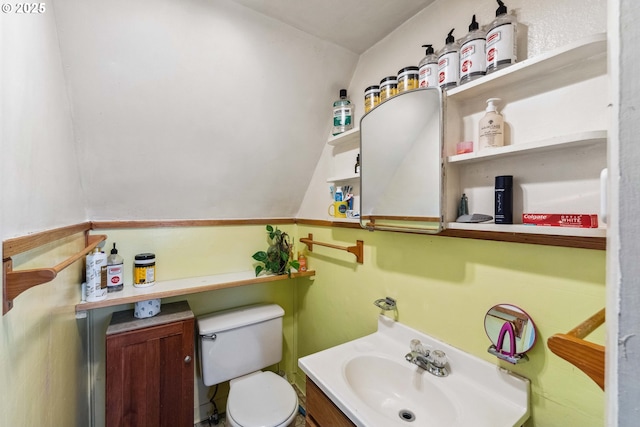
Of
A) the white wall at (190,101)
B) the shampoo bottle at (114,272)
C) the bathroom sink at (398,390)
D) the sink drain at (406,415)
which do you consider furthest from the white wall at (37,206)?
the sink drain at (406,415)

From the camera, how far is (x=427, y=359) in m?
1.00

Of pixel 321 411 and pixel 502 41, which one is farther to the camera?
pixel 321 411

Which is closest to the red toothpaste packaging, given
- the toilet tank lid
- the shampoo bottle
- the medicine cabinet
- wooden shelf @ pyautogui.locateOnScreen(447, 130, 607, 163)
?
the medicine cabinet

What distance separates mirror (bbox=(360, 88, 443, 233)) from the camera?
955 mm

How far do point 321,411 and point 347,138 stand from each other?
4.06 feet

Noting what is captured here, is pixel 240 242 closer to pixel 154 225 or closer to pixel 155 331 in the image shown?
pixel 154 225

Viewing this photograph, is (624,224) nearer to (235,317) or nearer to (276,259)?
(276,259)

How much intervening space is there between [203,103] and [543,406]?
1733 mm

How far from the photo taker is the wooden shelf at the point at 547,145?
2.03 feet

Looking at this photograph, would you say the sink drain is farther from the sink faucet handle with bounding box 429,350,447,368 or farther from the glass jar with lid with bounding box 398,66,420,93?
the glass jar with lid with bounding box 398,66,420,93

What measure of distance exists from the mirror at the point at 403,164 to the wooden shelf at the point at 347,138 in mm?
72

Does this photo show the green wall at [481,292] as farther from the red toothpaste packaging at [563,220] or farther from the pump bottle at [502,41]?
the pump bottle at [502,41]

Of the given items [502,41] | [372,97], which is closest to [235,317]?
[372,97]

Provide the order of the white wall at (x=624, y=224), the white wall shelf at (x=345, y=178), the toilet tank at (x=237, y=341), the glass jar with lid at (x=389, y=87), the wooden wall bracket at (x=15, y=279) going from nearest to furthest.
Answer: the white wall at (x=624, y=224)
the wooden wall bracket at (x=15, y=279)
the glass jar with lid at (x=389, y=87)
the white wall shelf at (x=345, y=178)
the toilet tank at (x=237, y=341)
